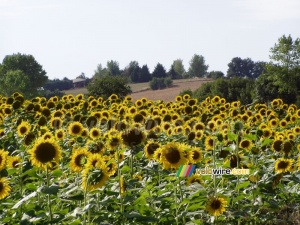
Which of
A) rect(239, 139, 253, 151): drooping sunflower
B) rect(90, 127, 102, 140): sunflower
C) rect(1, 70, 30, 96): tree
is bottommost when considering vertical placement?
rect(1, 70, 30, 96): tree

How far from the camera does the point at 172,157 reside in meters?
5.23

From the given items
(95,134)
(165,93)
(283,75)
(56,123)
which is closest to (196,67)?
(165,93)

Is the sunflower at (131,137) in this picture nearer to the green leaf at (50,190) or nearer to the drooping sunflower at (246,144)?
the green leaf at (50,190)

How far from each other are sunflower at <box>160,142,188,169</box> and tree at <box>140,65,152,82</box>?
108141mm

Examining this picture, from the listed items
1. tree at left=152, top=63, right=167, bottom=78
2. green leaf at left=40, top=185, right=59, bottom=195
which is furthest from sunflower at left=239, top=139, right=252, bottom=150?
tree at left=152, top=63, right=167, bottom=78

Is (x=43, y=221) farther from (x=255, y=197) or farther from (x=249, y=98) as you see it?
(x=249, y=98)

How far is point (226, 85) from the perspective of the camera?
46.6m

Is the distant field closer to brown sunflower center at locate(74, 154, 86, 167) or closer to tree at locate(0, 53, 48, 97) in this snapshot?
tree at locate(0, 53, 48, 97)

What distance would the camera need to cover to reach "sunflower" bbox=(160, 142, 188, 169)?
523cm

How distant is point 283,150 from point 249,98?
126 ft

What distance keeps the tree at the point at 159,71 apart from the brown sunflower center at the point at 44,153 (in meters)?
107

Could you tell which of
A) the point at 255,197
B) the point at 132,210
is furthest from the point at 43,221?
the point at 255,197

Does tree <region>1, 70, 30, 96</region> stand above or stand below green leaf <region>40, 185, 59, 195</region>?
below

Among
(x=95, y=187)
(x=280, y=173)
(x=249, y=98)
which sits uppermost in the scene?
(x=95, y=187)
